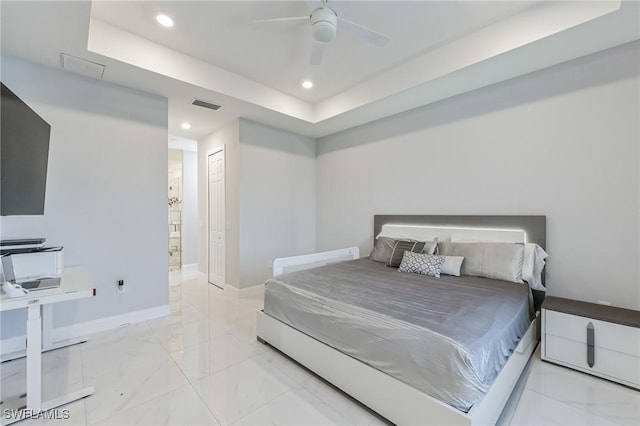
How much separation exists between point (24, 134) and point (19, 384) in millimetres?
1896

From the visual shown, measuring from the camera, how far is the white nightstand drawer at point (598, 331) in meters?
2.03

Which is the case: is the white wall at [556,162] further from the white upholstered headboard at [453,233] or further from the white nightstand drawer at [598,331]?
the white nightstand drawer at [598,331]

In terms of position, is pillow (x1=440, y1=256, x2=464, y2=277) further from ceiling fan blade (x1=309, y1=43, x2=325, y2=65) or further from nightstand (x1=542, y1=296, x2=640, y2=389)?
ceiling fan blade (x1=309, y1=43, x2=325, y2=65)

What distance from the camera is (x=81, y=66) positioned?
Answer: 108 inches

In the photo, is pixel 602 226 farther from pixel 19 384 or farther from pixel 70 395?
pixel 19 384

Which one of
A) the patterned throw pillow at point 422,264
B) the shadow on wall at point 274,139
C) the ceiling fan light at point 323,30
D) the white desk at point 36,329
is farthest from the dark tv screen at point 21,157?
the patterned throw pillow at point 422,264

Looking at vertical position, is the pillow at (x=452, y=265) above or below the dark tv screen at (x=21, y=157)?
below

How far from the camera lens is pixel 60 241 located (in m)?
2.79

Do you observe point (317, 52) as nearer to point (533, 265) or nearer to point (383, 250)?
point (383, 250)

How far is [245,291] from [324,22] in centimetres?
370

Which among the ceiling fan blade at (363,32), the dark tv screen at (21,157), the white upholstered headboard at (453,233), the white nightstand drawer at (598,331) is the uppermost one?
the ceiling fan blade at (363,32)

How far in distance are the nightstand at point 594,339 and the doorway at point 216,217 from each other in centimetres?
433

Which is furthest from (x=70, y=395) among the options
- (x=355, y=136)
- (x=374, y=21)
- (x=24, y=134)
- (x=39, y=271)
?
(x=355, y=136)

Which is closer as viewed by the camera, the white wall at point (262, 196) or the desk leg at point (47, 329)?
the desk leg at point (47, 329)
